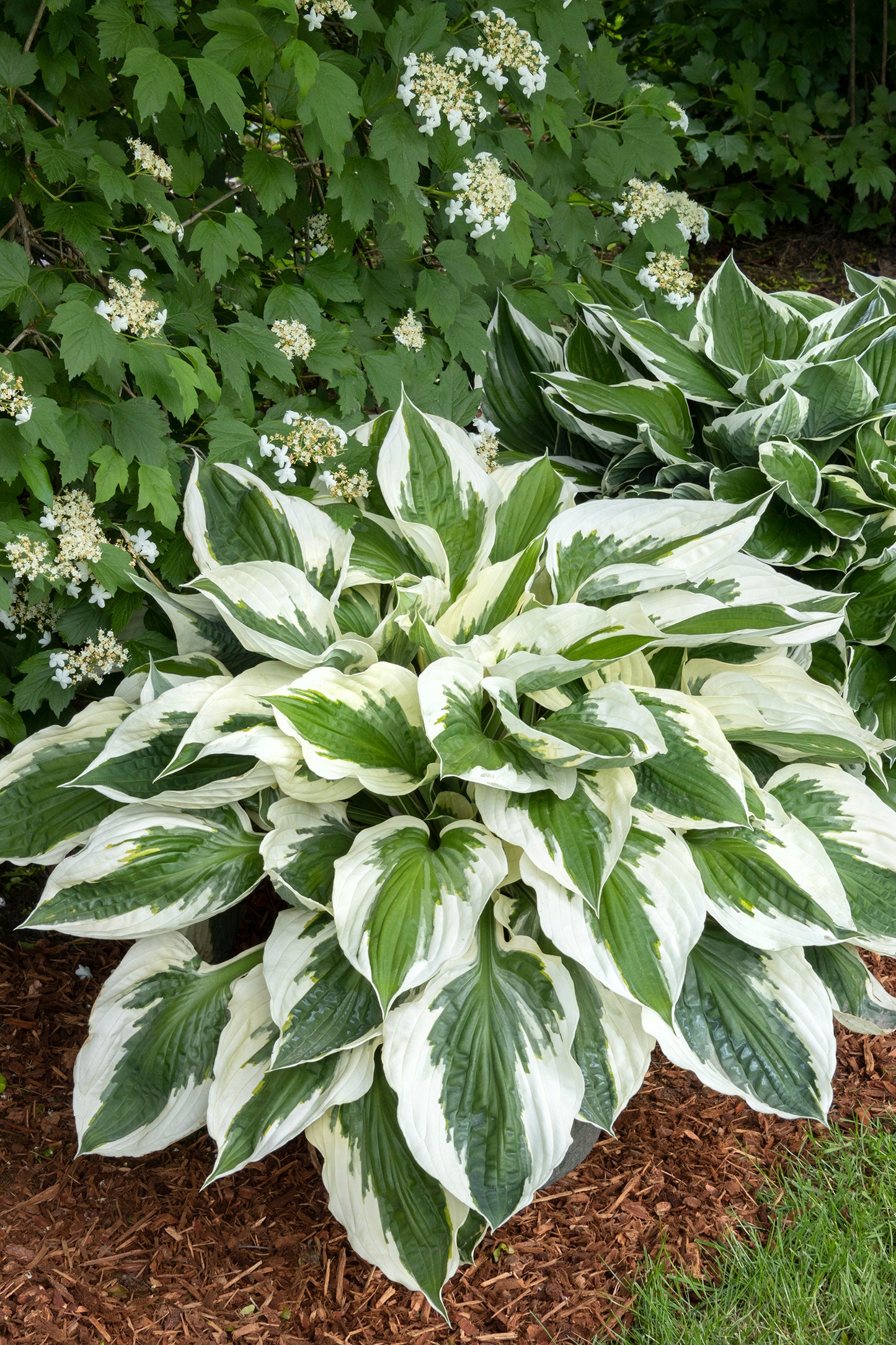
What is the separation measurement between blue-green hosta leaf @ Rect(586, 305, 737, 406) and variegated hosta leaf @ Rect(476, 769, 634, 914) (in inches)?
36.0

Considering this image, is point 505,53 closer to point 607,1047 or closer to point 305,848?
point 305,848

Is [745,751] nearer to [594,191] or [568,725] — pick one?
[568,725]

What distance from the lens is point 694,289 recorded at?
12.9ft

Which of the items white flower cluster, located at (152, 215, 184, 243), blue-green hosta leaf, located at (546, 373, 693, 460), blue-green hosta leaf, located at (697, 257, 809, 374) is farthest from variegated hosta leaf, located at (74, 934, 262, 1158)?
blue-green hosta leaf, located at (697, 257, 809, 374)

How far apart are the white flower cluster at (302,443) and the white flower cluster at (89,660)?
39cm

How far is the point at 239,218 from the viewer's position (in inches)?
66.2

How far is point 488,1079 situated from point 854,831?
0.69 meters

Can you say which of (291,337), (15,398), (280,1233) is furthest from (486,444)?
(280,1233)

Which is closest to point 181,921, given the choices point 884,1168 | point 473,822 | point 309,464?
point 473,822

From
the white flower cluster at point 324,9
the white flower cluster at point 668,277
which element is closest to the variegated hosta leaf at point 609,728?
the white flower cluster at point 324,9

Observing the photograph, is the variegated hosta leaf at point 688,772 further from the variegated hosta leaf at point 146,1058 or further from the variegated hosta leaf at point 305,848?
the variegated hosta leaf at point 146,1058

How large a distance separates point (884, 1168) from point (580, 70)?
2.19m

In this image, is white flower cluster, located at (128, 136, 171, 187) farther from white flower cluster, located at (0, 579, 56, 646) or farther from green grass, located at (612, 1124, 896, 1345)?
green grass, located at (612, 1124, 896, 1345)

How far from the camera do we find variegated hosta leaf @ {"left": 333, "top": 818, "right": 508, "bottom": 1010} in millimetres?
1363
